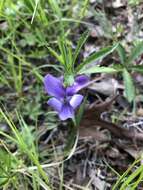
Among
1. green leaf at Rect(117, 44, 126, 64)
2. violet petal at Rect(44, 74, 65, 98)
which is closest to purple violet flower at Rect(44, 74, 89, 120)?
violet petal at Rect(44, 74, 65, 98)

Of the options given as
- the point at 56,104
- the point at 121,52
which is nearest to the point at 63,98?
the point at 56,104

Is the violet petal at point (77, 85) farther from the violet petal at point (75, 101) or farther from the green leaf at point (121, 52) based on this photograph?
the green leaf at point (121, 52)

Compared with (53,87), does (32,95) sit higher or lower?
lower

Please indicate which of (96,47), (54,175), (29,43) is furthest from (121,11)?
(54,175)

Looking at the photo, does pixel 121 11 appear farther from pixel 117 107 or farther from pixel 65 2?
pixel 117 107

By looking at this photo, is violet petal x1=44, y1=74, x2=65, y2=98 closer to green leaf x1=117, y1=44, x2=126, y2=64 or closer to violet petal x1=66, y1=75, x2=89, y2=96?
violet petal x1=66, y1=75, x2=89, y2=96

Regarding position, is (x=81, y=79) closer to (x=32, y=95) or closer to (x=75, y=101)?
(x=75, y=101)

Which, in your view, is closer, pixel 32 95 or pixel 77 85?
pixel 77 85

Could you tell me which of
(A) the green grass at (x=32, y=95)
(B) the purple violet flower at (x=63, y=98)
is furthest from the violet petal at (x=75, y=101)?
(A) the green grass at (x=32, y=95)
